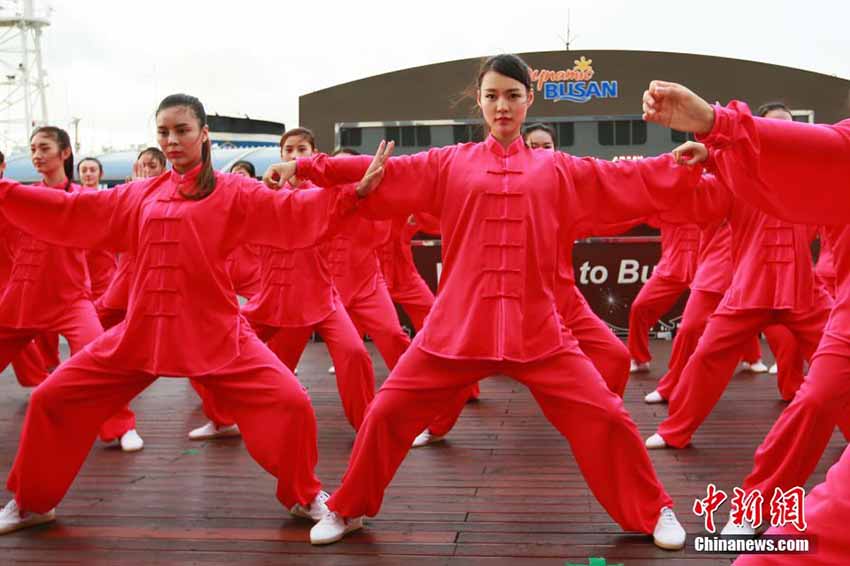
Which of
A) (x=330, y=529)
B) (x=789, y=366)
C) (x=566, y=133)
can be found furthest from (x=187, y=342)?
(x=566, y=133)

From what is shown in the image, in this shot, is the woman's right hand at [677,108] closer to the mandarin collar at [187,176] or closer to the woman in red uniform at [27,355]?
the mandarin collar at [187,176]

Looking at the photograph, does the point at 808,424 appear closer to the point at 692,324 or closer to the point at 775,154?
the point at 775,154

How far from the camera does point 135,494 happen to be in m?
3.64

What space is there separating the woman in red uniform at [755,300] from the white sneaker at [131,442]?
8.69 feet

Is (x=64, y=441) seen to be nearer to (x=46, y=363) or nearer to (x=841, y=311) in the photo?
(x=841, y=311)

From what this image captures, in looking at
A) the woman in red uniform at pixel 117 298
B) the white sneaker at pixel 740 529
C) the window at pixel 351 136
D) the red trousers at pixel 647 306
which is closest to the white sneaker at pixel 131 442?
the woman in red uniform at pixel 117 298

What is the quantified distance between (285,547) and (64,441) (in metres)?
0.86

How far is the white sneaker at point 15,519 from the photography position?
10.3 ft

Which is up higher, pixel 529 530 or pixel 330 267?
pixel 330 267

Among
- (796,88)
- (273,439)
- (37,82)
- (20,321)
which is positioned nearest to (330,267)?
(20,321)

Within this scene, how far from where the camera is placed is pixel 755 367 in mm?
6438

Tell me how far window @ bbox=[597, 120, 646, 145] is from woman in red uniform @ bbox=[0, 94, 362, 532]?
576cm

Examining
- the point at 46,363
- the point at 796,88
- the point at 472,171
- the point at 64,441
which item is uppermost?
the point at 796,88

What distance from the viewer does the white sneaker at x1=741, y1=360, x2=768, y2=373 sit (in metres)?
6.42
